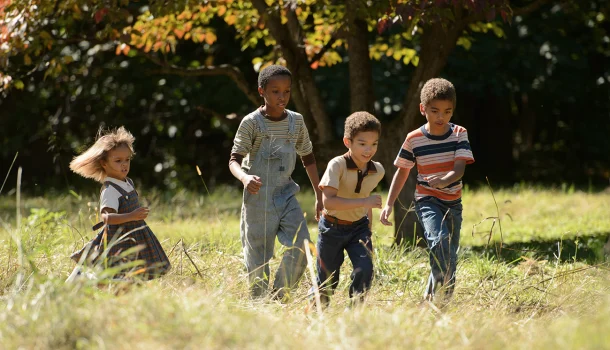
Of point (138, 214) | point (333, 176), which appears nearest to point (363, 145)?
point (333, 176)

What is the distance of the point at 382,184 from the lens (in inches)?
619

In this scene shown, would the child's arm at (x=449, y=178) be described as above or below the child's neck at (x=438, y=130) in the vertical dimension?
below

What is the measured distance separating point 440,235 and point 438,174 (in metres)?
0.36

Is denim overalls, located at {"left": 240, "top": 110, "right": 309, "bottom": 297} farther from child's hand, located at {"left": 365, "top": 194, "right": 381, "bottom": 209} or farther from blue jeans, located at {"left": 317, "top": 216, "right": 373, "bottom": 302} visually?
child's hand, located at {"left": 365, "top": 194, "right": 381, "bottom": 209}

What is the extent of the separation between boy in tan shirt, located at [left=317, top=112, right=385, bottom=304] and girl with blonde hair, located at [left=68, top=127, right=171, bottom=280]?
906mm

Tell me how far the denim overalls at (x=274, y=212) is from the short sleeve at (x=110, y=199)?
790mm

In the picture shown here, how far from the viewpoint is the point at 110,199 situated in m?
4.70

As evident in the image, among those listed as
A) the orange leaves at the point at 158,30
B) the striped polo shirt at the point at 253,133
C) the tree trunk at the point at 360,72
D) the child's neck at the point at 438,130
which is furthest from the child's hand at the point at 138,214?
the orange leaves at the point at 158,30

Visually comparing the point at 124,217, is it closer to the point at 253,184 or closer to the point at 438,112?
the point at 253,184

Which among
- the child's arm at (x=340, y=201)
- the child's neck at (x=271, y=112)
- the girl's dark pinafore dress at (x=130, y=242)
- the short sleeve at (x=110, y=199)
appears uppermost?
the child's neck at (x=271, y=112)

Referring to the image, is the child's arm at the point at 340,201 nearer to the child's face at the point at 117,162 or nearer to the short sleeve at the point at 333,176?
the short sleeve at the point at 333,176

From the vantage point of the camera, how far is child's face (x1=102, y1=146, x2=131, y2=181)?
190 inches

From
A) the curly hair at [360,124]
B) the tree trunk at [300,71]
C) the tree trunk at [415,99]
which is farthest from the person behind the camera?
the tree trunk at [300,71]

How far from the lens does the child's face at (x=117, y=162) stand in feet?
15.8
